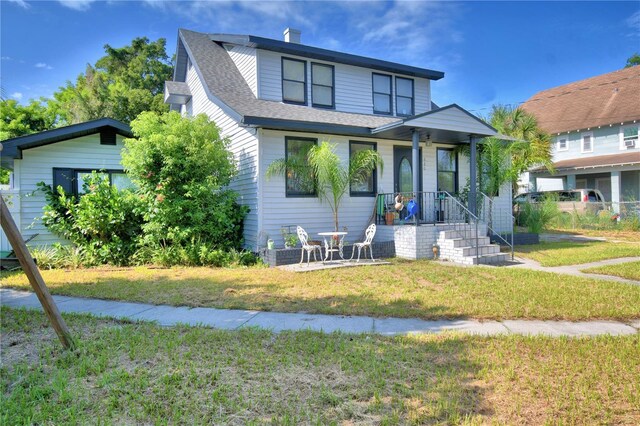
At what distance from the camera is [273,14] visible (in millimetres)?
13867

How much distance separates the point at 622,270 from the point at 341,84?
9544 millimetres

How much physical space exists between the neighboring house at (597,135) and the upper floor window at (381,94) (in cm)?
1535

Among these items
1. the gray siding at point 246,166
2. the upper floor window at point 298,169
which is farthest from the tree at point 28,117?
the upper floor window at point 298,169

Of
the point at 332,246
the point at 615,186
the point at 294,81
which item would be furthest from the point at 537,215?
the point at 615,186

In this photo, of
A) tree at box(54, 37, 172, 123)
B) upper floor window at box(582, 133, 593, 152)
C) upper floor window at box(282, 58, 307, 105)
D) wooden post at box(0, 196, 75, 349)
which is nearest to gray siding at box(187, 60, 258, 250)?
upper floor window at box(282, 58, 307, 105)

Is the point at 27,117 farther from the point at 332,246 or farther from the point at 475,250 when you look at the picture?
the point at 475,250

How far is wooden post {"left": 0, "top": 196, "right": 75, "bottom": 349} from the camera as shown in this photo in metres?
3.88

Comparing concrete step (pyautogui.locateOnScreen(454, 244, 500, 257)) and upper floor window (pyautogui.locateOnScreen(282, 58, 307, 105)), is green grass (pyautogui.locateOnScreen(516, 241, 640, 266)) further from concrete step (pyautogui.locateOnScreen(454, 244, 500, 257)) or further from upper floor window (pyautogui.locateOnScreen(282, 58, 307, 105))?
upper floor window (pyautogui.locateOnScreen(282, 58, 307, 105))

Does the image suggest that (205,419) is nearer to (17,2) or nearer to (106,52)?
(17,2)

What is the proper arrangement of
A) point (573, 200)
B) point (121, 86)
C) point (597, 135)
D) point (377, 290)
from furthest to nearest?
point (121, 86) < point (597, 135) < point (573, 200) < point (377, 290)

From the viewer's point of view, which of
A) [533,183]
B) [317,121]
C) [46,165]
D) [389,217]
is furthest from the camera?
[533,183]

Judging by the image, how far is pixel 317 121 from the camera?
35.3 ft

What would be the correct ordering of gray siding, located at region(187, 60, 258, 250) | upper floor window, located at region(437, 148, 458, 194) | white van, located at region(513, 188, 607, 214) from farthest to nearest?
white van, located at region(513, 188, 607, 214), upper floor window, located at region(437, 148, 458, 194), gray siding, located at region(187, 60, 258, 250)

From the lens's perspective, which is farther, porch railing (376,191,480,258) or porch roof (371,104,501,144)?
porch railing (376,191,480,258)
